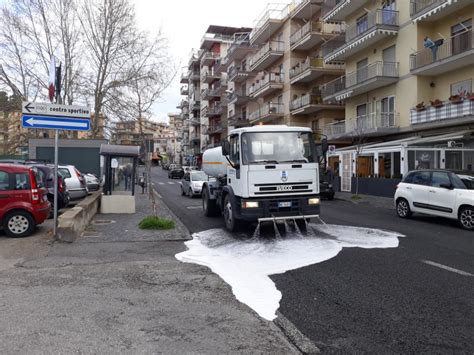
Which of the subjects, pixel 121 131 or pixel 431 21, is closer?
pixel 431 21

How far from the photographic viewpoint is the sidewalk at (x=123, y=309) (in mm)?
4027

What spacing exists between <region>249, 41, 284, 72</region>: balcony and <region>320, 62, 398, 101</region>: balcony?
11206 millimetres

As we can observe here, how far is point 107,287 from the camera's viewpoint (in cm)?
596

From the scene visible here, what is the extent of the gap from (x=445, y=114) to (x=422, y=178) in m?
10.8

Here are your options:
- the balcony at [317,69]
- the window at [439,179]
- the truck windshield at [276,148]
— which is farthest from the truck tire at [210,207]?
the balcony at [317,69]

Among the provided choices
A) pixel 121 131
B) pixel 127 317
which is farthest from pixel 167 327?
pixel 121 131

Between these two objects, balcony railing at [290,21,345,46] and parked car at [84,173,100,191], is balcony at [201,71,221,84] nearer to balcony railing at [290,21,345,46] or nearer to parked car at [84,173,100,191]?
balcony railing at [290,21,345,46]

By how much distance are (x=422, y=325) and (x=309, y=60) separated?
35857 millimetres

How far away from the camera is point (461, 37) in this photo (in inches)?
899

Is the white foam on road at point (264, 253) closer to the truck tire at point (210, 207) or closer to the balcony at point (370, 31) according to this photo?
the truck tire at point (210, 207)

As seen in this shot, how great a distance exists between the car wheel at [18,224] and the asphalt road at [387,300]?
649cm

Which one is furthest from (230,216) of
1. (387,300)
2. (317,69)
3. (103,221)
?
(317,69)

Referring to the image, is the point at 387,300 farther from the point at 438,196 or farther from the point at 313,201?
the point at 438,196

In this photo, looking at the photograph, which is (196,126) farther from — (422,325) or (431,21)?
(422,325)
